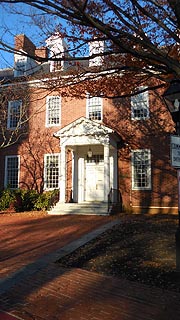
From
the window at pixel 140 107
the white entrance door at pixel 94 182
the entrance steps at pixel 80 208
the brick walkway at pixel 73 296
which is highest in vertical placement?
the window at pixel 140 107

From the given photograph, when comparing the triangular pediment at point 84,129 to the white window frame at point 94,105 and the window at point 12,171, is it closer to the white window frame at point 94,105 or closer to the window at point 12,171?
the white window frame at point 94,105

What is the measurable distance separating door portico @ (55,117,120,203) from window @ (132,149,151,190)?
1.04 m

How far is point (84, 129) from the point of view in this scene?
17.9 m

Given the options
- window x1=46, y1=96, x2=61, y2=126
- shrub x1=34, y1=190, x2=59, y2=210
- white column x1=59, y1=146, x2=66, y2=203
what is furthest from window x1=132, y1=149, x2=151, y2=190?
window x1=46, y1=96, x2=61, y2=126

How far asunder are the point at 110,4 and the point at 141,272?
18.9 ft

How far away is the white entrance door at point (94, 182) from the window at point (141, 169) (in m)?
1.82

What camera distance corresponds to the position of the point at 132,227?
12094 millimetres

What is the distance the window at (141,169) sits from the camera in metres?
18.4

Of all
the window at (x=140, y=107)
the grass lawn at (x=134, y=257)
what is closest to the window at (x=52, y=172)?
the window at (x=140, y=107)

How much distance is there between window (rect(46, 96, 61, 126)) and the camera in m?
20.7

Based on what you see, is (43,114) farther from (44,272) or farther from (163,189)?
(44,272)

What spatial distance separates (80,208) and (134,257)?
30.2 feet

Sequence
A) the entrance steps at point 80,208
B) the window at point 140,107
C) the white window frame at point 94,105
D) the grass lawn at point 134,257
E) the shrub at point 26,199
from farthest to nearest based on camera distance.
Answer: the white window frame at point 94,105, the shrub at point 26,199, the window at point 140,107, the entrance steps at point 80,208, the grass lawn at point 134,257

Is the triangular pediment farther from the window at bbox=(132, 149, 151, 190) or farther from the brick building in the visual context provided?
the window at bbox=(132, 149, 151, 190)
